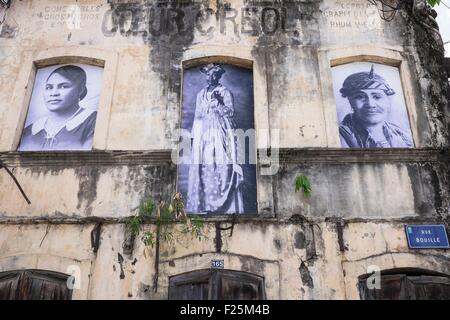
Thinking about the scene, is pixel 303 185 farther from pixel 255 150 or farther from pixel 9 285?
pixel 9 285

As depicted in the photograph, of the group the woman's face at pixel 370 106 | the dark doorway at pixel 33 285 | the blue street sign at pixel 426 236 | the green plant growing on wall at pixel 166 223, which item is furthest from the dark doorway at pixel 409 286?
the dark doorway at pixel 33 285

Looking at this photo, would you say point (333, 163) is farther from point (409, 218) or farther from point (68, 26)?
point (68, 26)

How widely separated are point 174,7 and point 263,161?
3.35 m

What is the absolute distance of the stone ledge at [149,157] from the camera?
24.1 ft

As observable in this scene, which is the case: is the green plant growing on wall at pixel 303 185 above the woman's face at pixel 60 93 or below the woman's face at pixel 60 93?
below

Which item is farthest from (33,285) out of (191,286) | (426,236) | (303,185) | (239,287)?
(426,236)

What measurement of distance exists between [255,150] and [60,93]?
3370mm

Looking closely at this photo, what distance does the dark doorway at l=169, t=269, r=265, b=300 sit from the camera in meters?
6.50

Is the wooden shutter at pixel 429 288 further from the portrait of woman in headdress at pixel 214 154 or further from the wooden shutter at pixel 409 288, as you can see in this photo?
the portrait of woman in headdress at pixel 214 154

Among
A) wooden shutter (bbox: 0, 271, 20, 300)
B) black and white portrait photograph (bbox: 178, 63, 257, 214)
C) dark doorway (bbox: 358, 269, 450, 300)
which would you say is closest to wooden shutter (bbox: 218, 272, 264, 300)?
black and white portrait photograph (bbox: 178, 63, 257, 214)

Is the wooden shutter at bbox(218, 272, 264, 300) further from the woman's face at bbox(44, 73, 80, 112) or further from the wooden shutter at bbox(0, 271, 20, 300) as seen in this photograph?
the woman's face at bbox(44, 73, 80, 112)

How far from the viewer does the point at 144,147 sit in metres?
7.47

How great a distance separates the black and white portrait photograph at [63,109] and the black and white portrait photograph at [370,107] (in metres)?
3.98

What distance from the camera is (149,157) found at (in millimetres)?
7340
